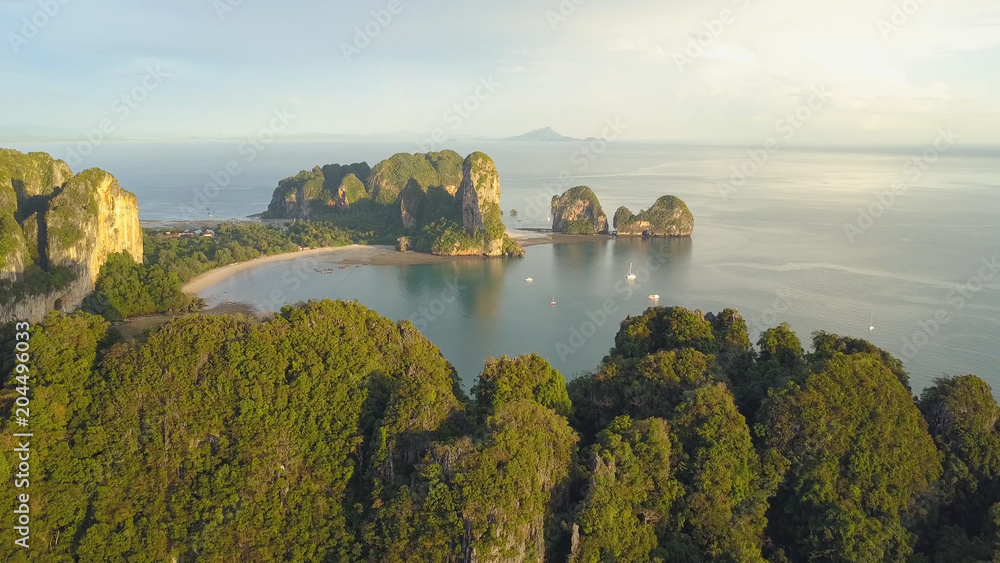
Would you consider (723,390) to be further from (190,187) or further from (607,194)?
(190,187)

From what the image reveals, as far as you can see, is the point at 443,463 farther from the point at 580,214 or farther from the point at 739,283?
the point at 580,214

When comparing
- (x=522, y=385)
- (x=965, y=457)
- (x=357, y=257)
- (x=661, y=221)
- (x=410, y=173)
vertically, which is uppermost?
(x=410, y=173)

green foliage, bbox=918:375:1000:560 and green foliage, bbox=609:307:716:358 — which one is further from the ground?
green foliage, bbox=609:307:716:358

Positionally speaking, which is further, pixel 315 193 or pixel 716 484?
pixel 315 193

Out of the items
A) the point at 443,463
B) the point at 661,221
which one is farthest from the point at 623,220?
the point at 443,463

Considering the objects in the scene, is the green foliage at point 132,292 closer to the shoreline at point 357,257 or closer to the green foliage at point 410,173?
the shoreline at point 357,257

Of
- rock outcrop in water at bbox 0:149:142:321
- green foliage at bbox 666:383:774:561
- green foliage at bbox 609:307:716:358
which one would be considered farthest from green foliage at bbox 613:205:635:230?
green foliage at bbox 666:383:774:561

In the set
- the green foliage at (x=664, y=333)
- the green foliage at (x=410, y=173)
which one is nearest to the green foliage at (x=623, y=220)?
the green foliage at (x=410, y=173)

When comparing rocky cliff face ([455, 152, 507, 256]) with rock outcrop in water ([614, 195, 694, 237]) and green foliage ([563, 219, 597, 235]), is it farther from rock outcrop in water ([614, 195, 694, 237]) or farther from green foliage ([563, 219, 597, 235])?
rock outcrop in water ([614, 195, 694, 237])
